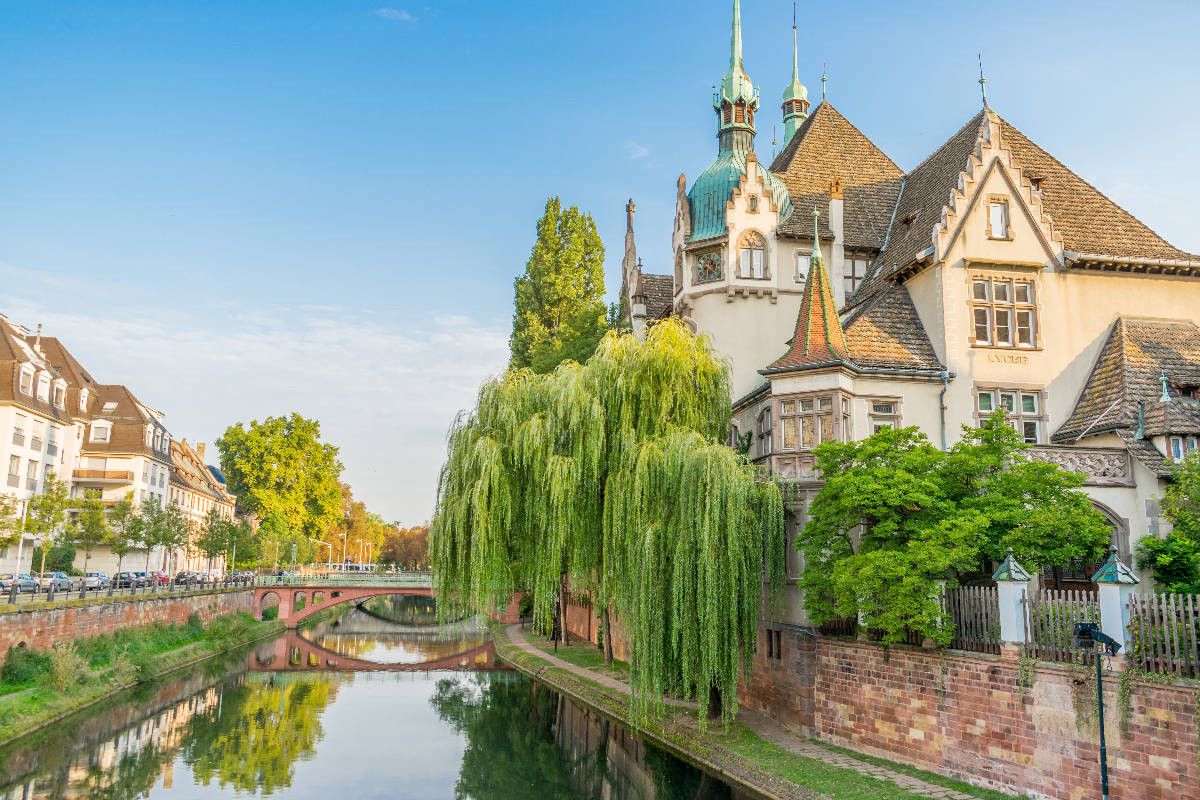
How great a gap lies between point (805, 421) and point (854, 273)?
8.80 meters

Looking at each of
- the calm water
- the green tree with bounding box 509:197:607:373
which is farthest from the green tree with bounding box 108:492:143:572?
the green tree with bounding box 509:197:607:373

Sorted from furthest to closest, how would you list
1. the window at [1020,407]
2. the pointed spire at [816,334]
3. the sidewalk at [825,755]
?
the window at [1020,407]
the pointed spire at [816,334]
the sidewalk at [825,755]

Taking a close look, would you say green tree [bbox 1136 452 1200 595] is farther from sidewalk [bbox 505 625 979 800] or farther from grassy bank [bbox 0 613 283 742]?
grassy bank [bbox 0 613 283 742]

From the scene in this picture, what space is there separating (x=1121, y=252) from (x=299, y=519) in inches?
2212

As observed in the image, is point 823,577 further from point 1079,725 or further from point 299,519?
point 299,519

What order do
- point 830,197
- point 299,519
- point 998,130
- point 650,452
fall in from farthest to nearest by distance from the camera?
1. point 299,519
2. point 830,197
3. point 998,130
4. point 650,452

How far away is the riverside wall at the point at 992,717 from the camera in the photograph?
13.2m

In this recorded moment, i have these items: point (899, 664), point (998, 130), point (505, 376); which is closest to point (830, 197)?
point (998, 130)

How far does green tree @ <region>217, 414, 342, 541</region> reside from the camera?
64125 millimetres

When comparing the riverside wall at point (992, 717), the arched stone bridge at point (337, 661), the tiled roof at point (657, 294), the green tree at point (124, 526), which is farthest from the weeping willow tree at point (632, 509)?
the green tree at point (124, 526)

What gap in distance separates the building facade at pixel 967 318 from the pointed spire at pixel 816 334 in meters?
0.05

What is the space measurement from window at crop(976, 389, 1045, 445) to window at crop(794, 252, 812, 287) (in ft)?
22.1

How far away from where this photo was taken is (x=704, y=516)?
1905 centimetres

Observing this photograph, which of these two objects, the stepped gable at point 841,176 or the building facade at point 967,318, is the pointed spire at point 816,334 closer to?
the building facade at point 967,318
